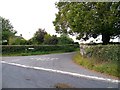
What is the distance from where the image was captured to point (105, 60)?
714 inches

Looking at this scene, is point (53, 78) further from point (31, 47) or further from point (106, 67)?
point (31, 47)

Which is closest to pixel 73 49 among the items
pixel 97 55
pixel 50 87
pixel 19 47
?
pixel 19 47

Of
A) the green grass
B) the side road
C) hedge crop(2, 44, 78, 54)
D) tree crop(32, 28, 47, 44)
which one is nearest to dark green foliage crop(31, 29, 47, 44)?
tree crop(32, 28, 47, 44)

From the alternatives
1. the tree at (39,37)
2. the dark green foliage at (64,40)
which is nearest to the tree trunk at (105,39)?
the dark green foliage at (64,40)

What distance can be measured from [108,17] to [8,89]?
1288cm

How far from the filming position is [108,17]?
21.8 meters

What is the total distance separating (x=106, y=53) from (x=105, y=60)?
1.61 ft

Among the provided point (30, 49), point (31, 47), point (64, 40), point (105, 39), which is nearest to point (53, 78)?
point (105, 39)

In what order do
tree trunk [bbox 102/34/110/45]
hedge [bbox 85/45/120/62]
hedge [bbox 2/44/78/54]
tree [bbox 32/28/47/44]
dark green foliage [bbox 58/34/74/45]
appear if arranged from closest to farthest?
hedge [bbox 85/45/120/62] < tree trunk [bbox 102/34/110/45] < hedge [bbox 2/44/78/54] < dark green foliage [bbox 58/34/74/45] < tree [bbox 32/28/47/44]

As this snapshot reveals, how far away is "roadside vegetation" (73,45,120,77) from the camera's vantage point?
16.1 meters

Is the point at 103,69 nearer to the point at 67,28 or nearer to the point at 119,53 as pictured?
the point at 119,53

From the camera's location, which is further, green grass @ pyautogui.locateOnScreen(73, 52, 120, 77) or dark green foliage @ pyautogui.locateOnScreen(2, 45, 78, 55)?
→ dark green foliage @ pyautogui.locateOnScreen(2, 45, 78, 55)

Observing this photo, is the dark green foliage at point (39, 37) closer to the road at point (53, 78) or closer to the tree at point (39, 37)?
the tree at point (39, 37)

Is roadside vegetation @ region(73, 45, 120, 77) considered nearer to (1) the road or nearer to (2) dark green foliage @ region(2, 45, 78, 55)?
(1) the road
